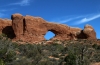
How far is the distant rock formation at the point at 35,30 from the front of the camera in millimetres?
43781

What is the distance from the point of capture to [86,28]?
4709 centimetres

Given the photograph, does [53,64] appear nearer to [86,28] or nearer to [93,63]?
[93,63]

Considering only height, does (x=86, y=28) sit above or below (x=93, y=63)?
above

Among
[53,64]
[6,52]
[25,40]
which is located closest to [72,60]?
[53,64]

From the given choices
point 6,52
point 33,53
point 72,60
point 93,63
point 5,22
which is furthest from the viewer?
point 5,22

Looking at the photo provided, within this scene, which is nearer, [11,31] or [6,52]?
[6,52]

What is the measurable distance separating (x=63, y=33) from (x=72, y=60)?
91.4 ft

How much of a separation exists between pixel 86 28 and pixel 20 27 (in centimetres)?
1348

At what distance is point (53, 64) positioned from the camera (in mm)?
20578

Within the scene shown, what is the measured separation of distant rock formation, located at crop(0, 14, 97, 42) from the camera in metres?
43.8

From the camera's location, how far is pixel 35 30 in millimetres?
44438

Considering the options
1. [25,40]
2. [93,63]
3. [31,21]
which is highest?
[31,21]

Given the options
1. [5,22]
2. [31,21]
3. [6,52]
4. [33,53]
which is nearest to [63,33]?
[31,21]

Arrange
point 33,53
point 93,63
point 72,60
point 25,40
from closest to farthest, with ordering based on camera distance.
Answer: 1. point 72,60
2. point 93,63
3. point 33,53
4. point 25,40
